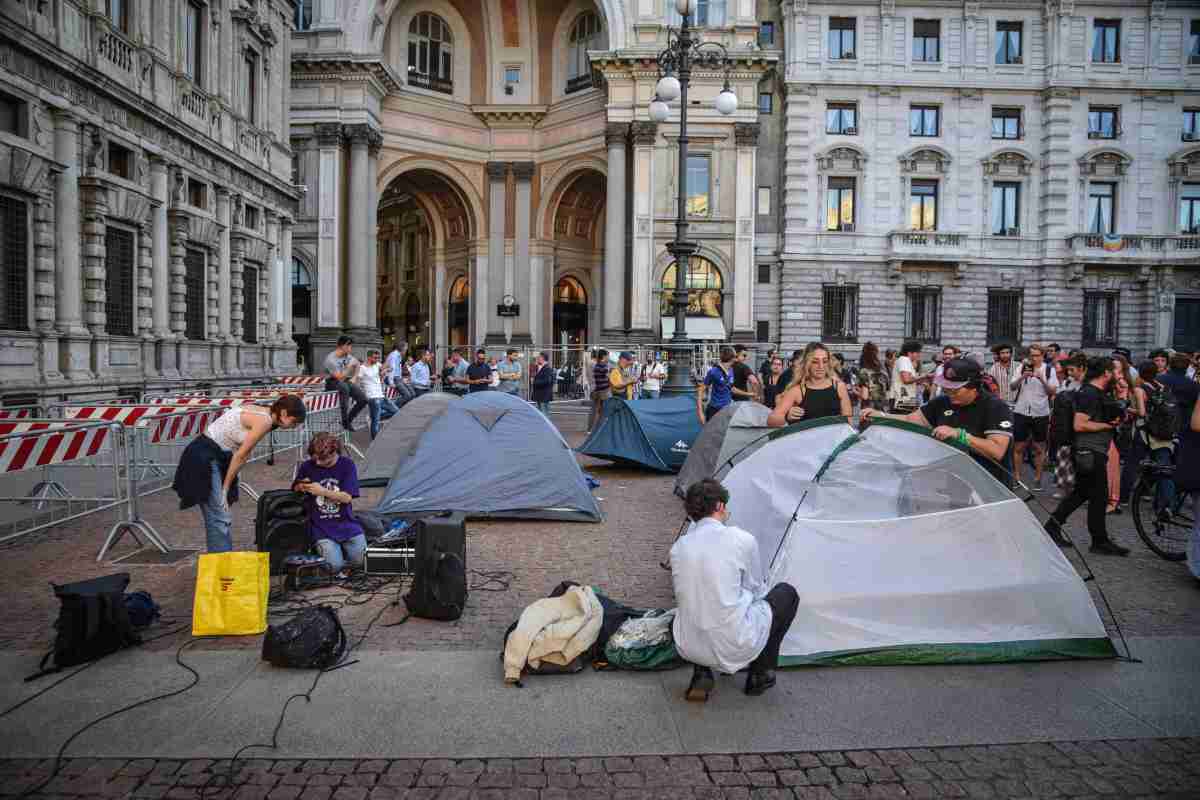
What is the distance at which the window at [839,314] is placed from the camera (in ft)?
115

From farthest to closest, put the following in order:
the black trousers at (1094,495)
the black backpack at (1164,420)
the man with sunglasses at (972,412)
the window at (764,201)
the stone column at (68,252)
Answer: the window at (764,201), the stone column at (68,252), the black backpack at (1164,420), the black trousers at (1094,495), the man with sunglasses at (972,412)

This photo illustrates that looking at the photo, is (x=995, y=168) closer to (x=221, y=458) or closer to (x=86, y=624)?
(x=221, y=458)

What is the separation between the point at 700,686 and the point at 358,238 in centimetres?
3333

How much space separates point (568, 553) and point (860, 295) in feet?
98.4

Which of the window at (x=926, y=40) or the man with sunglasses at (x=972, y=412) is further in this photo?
the window at (x=926, y=40)

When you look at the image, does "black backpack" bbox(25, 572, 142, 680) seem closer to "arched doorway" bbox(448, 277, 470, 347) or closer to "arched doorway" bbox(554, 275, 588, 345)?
"arched doorway" bbox(554, 275, 588, 345)

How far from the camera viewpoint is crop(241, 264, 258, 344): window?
82.1 feet

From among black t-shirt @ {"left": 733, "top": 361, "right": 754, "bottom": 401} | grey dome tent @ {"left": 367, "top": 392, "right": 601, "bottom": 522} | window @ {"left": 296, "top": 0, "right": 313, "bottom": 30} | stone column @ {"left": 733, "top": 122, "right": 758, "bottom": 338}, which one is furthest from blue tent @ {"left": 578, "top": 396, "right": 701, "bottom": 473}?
window @ {"left": 296, "top": 0, "right": 313, "bottom": 30}

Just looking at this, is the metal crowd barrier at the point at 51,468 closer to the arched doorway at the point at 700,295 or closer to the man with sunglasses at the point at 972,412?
the man with sunglasses at the point at 972,412

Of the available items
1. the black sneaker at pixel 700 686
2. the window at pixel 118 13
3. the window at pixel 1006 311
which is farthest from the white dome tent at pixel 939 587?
the window at pixel 1006 311

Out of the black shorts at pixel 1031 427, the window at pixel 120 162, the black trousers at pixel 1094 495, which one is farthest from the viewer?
the window at pixel 120 162

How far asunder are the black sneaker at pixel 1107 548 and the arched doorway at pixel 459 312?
119 feet

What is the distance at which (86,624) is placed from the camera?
5121 mm

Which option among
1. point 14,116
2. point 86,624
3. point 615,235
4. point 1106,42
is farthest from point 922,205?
point 86,624
